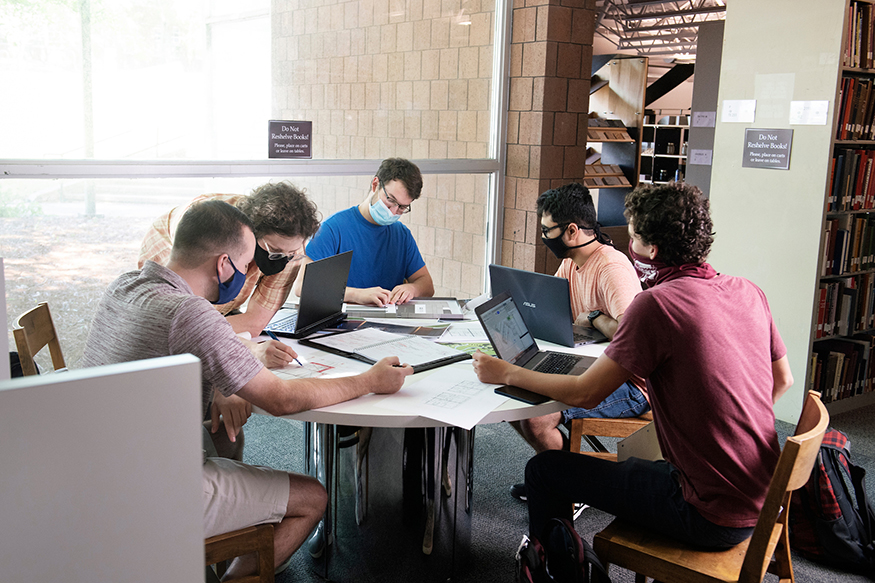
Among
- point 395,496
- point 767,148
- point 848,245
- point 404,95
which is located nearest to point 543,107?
point 404,95

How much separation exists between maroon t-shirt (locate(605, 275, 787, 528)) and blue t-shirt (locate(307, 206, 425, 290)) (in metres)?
1.78

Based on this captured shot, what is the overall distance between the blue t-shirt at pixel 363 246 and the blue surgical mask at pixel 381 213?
86 millimetres

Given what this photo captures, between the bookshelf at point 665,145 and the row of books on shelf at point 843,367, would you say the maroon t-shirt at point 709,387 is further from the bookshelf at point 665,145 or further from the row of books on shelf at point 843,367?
the bookshelf at point 665,145

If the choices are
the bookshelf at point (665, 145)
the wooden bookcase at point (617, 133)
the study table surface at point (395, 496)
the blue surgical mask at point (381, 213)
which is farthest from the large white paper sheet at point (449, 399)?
the bookshelf at point (665, 145)

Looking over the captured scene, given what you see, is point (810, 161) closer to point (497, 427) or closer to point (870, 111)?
point (870, 111)

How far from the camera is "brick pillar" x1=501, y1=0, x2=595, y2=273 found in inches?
177

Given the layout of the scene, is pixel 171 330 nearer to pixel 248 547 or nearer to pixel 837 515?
pixel 248 547

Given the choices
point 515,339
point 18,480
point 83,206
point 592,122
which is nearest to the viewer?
point 18,480

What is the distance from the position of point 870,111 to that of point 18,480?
4440 mm

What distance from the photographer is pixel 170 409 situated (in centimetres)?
66

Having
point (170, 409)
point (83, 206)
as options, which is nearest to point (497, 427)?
point (83, 206)

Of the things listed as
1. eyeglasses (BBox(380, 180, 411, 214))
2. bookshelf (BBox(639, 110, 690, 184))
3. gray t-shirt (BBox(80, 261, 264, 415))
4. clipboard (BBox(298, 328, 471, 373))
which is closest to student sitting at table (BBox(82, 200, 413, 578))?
gray t-shirt (BBox(80, 261, 264, 415))

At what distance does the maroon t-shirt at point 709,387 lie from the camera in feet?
5.52

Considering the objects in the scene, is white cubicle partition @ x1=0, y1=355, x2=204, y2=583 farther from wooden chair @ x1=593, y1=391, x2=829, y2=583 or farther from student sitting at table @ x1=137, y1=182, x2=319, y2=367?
student sitting at table @ x1=137, y1=182, x2=319, y2=367
